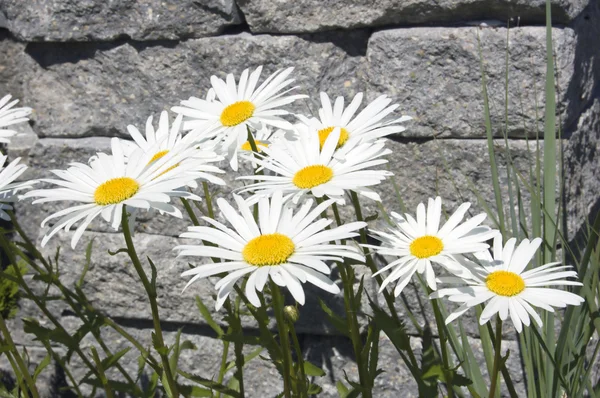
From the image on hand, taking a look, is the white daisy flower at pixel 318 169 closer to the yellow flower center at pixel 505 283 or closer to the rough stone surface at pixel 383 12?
the yellow flower center at pixel 505 283

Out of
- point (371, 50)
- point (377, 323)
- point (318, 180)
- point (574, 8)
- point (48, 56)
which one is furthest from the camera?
point (48, 56)

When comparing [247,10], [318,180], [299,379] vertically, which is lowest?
[299,379]

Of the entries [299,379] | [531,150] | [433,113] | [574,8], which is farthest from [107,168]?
[574,8]

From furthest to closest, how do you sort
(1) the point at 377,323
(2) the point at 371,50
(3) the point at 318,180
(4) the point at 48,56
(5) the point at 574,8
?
(4) the point at 48,56
(2) the point at 371,50
(5) the point at 574,8
(1) the point at 377,323
(3) the point at 318,180

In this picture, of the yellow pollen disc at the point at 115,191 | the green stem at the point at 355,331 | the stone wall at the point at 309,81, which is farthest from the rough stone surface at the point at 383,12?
the yellow pollen disc at the point at 115,191

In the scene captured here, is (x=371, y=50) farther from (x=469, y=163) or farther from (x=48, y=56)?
(x=48, y=56)

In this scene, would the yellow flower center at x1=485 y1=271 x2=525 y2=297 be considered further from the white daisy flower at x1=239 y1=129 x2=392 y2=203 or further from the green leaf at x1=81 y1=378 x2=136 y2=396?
the green leaf at x1=81 y1=378 x2=136 y2=396

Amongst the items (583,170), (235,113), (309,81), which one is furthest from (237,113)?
(583,170)
